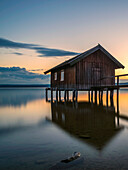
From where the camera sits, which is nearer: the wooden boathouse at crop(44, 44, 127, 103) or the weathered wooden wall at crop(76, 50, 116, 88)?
Answer: the wooden boathouse at crop(44, 44, 127, 103)

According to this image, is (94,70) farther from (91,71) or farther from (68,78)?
(68,78)

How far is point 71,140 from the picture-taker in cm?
628

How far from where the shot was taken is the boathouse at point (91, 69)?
19312mm

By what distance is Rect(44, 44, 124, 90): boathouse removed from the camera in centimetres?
1931

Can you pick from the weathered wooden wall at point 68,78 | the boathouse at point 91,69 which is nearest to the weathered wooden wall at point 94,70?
the boathouse at point 91,69

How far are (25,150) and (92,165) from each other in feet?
7.72

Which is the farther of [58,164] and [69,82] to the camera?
[69,82]

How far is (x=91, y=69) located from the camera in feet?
65.3

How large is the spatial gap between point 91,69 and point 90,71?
30 centimetres

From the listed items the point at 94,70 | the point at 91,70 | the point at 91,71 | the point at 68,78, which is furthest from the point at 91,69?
the point at 68,78

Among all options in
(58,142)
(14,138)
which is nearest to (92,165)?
(58,142)

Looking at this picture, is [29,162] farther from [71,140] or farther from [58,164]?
[71,140]

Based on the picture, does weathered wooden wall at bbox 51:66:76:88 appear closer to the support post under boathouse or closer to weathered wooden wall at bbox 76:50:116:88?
the support post under boathouse

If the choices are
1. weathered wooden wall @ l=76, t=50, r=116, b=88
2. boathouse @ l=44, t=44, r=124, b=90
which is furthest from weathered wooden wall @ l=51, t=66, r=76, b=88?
weathered wooden wall @ l=76, t=50, r=116, b=88
